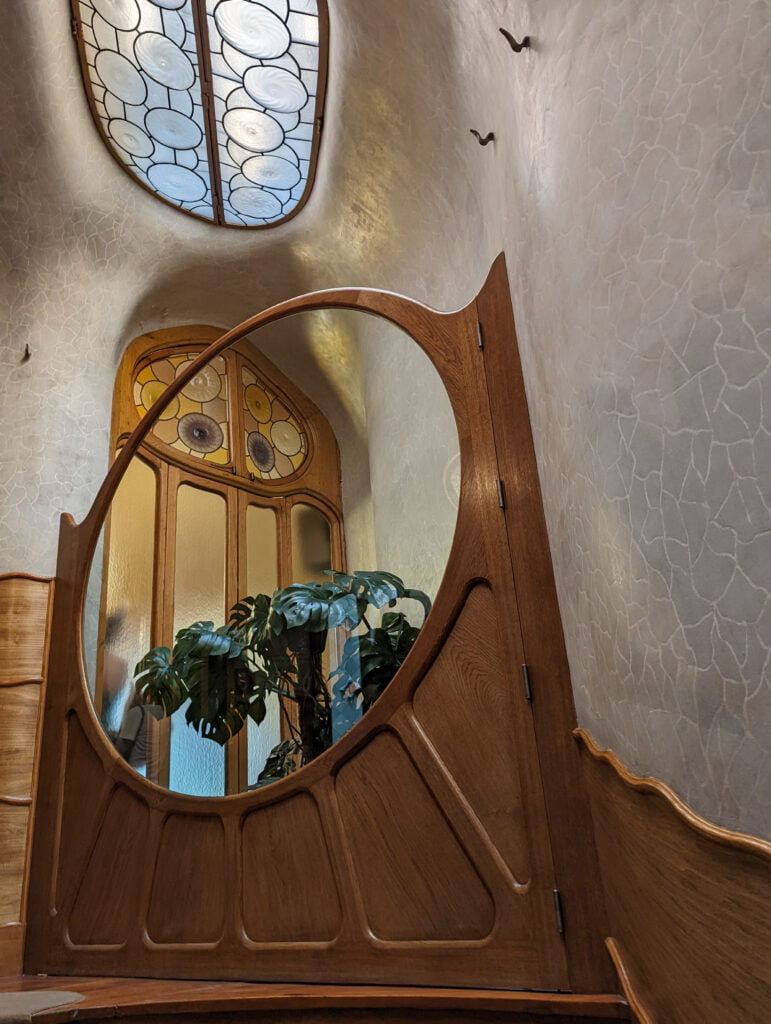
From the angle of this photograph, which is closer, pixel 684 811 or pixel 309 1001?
pixel 684 811

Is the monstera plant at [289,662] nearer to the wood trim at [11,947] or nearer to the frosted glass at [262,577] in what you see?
the frosted glass at [262,577]

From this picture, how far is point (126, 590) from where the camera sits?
272 cm

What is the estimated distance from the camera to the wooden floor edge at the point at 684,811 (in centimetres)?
79

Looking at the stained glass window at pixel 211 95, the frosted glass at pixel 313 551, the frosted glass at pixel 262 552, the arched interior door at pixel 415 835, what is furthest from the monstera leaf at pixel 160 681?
the stained glass window at pixel 211 95

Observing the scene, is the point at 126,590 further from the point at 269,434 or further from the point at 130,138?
the point at 130,138

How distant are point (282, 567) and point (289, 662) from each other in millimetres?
337

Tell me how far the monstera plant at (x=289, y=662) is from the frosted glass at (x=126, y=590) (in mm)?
129

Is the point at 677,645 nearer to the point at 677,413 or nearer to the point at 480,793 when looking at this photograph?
the point at 677,413

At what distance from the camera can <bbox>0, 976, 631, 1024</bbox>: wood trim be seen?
1373 mm

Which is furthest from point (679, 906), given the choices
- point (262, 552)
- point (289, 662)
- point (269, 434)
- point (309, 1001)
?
point (269, 434)

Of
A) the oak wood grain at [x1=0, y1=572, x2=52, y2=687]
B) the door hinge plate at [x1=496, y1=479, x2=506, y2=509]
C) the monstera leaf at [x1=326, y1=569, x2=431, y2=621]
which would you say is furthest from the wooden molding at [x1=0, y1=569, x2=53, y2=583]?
the door hinge plate at [x1=496, y1=479, x2=506, y2=509]

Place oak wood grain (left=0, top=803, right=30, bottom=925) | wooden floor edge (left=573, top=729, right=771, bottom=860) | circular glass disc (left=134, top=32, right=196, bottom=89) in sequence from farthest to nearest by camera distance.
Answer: circular glass disc (left=134, top=32, right=196, bottom=89), oak wood grain (left=0, top=803, right=30, bottom=925), wooden floor edge (left=573, top=729, right=771, bottom=860)

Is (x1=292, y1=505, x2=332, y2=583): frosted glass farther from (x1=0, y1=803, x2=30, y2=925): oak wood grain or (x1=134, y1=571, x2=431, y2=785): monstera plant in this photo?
(x1=0, y1=803, x2=30, y2=925): oak wood grain

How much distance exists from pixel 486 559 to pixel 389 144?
7.16 ft
